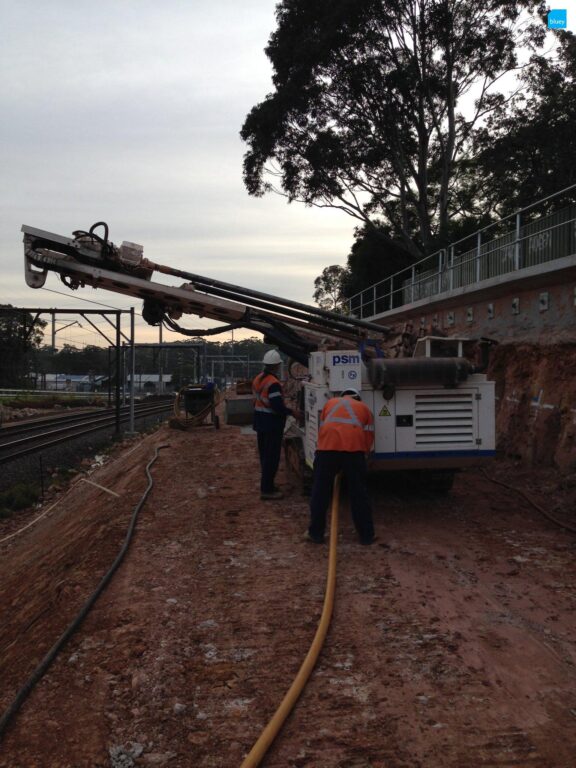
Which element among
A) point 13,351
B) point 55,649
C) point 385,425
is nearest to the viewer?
point 55,649

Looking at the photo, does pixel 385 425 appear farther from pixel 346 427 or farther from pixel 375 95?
pixel 375 95

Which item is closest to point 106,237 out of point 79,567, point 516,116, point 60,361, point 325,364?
point 325,364

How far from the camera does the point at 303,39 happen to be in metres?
29.4

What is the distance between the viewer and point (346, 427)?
24.3 ft

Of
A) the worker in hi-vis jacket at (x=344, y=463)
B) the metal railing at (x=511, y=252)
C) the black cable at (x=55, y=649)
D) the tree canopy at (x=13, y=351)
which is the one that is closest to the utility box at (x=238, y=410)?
the metal railing at (x=511, y=252)

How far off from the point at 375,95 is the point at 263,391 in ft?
76.2

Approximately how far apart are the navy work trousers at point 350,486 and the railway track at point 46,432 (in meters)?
13.4

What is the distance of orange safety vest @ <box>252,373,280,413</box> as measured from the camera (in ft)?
31.0

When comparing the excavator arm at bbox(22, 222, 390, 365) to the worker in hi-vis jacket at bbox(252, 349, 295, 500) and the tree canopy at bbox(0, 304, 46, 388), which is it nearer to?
the worker in hi-vis jacket at bbox(252, 349, 295, 500)

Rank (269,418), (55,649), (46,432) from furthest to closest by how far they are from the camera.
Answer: (46,432), (269,418), (55,649)

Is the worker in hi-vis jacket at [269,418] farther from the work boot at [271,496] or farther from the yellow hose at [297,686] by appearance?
the yellow hose at [297,686]

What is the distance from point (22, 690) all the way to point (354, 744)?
2075mm

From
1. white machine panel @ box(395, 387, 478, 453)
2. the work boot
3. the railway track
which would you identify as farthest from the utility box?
the railway track

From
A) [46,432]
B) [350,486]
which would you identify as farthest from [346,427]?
[46,432]
